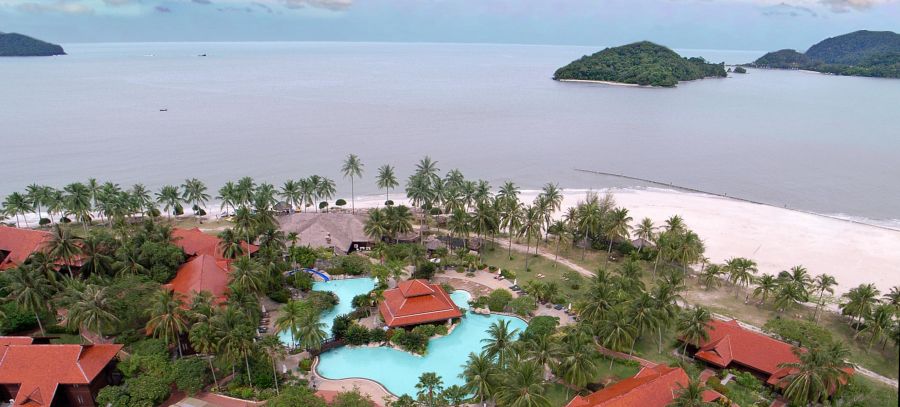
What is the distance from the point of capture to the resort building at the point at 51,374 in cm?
3158

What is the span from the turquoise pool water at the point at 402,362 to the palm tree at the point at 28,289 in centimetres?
2127

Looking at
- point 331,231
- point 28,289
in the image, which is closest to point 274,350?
point 28,289

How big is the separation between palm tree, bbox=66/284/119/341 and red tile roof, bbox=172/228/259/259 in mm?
15668

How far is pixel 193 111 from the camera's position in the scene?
14288cm

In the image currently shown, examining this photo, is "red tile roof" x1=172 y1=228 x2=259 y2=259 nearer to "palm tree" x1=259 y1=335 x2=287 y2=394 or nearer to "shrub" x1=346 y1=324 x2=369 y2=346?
"shrub" x1=346 y1=324 x2=369 y2=346

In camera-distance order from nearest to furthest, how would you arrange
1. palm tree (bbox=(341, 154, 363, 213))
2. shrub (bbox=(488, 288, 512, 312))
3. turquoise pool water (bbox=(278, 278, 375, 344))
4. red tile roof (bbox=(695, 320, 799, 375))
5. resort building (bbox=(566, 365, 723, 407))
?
resort building (bbox=(566, 365, 723, 407)) → red tile roof (bbox=(695, 320, 799, 375)) → turquoise pool water (bbox=(278, 278, 375, 344)) → shrub (bbox=(488, 288, 512, 312)) → palm tree (bbox=(341, 154, 363, 213))

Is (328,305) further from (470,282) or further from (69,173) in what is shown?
(69,173)

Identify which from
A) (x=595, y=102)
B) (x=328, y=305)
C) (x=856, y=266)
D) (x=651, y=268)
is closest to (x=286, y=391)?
(x=328, y=305)

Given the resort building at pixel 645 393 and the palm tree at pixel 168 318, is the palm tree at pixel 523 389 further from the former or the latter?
the palm tree at pixel 168 318

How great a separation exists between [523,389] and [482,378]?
123 inches

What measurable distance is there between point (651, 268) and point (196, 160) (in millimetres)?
84313

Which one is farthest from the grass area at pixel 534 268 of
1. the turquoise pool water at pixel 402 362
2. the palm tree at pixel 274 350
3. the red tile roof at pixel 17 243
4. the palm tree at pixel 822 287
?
the red tile roof at pixel 17 243

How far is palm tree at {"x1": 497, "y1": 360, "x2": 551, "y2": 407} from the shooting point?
1102 inches

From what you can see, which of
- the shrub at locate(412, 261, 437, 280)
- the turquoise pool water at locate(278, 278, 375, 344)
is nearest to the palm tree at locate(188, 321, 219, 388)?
the turquoise pool water at locate(278, 278, 375, 344)
